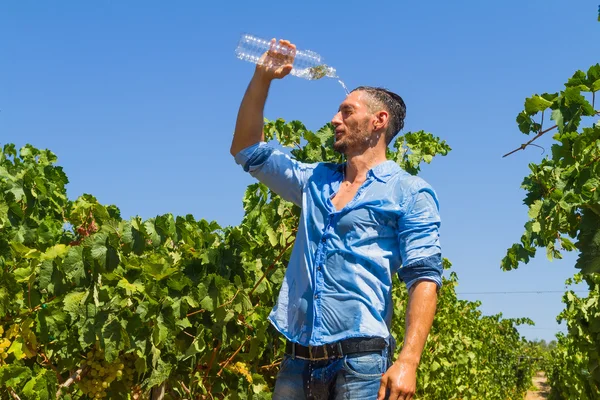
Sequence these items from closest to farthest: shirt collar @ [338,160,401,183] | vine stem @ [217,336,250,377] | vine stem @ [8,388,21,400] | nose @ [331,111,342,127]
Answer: shirt collar @ [338,160,401,183] < nose @ [331,111,342,127] < vine stem @ [8,388,21,400] < vine stem @ [217,336,250,377]

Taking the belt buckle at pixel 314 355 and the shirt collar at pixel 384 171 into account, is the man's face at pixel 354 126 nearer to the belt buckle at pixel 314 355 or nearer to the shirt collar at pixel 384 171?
the shirt collar at pixel 384 171

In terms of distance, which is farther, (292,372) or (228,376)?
(228,376)

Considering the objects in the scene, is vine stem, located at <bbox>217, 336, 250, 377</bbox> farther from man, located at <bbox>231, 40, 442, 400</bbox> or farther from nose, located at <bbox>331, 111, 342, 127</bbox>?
nose, located at <bbox>331, 111, 342, 127</bbox>

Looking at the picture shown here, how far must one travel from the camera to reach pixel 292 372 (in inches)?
100.0

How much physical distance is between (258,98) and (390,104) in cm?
48

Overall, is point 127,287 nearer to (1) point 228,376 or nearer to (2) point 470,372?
(1) point 228,376

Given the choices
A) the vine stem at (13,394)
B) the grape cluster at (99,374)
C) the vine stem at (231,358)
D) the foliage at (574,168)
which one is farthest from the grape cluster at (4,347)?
the foliage at (574,168)

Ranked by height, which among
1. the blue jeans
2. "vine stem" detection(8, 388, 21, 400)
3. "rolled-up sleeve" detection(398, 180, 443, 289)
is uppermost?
"rolled-up sleeve" detection(398, 180, 443, 289)

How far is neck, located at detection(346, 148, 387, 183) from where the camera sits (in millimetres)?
→ 2812

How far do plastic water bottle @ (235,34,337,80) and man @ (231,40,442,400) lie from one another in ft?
2.05

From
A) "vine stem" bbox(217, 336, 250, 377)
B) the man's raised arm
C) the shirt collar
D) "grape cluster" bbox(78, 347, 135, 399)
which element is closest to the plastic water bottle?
the man's raised arm

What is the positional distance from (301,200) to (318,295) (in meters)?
0.49

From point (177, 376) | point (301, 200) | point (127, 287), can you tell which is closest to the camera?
point (301, 200)

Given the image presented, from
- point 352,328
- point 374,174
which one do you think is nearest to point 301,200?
point 374,174
